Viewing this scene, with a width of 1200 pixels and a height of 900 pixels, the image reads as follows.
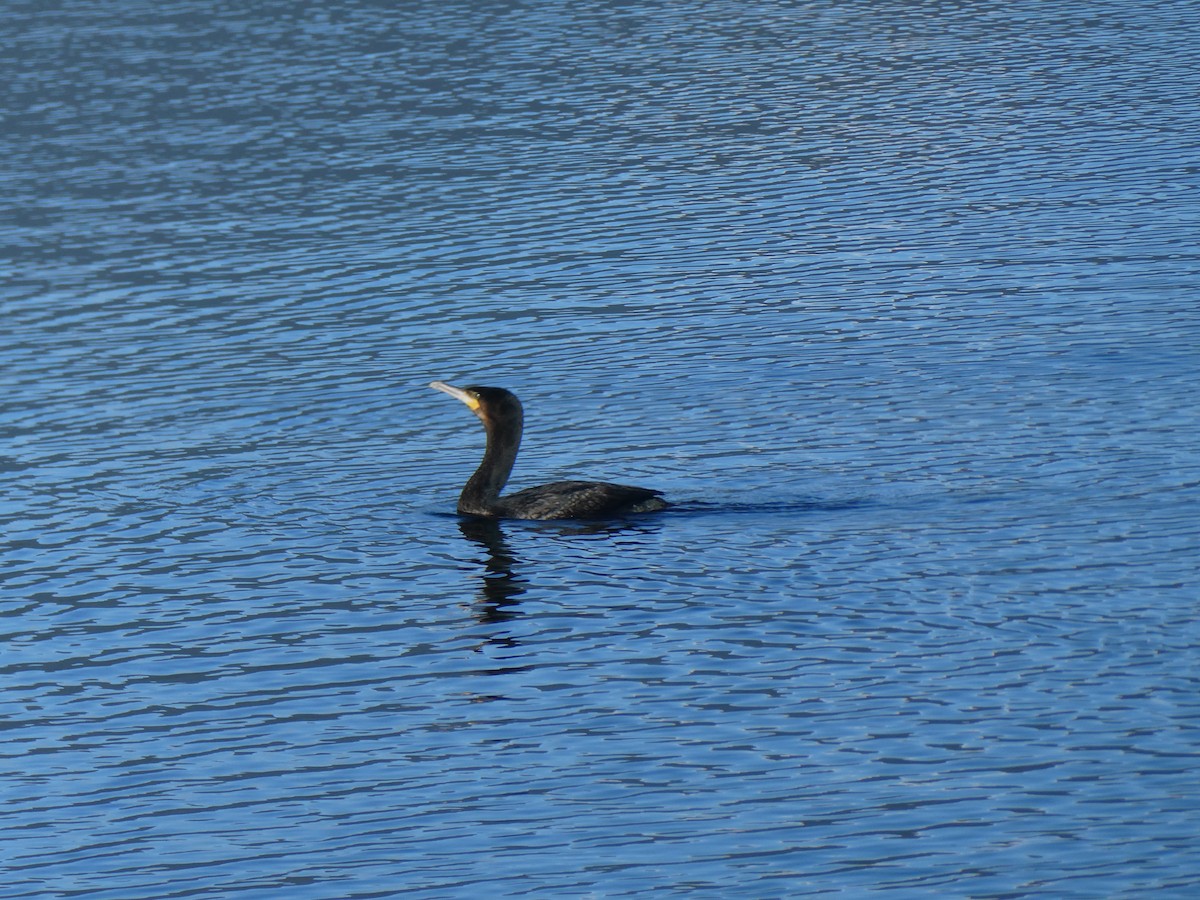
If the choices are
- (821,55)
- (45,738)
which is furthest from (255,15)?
(45,738)

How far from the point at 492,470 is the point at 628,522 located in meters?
1.88

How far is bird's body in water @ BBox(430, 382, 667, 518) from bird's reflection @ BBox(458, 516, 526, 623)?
8.7 inches

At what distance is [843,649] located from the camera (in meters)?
16.5

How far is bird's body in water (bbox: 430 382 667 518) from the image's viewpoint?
66.3ft

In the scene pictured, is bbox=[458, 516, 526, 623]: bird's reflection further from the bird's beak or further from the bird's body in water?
the bird's beak

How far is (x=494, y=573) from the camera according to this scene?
1945cm

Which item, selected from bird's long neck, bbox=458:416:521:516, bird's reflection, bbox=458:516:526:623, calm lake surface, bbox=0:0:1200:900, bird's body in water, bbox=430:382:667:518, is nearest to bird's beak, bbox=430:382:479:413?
bird's body in water, bbox=430:382:667:518

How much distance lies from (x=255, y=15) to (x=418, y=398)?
4448 centimetres

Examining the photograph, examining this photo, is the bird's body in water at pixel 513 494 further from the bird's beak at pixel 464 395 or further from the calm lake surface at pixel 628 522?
the calm lake surface at pixel 628 522

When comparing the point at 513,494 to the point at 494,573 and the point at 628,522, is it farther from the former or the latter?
the point at 494,573

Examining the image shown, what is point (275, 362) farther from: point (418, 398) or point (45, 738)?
point (45, 738)

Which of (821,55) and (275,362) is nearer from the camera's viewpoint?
(275,362)

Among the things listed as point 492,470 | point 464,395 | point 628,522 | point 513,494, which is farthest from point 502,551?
point 464,395

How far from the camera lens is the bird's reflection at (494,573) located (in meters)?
18.3
